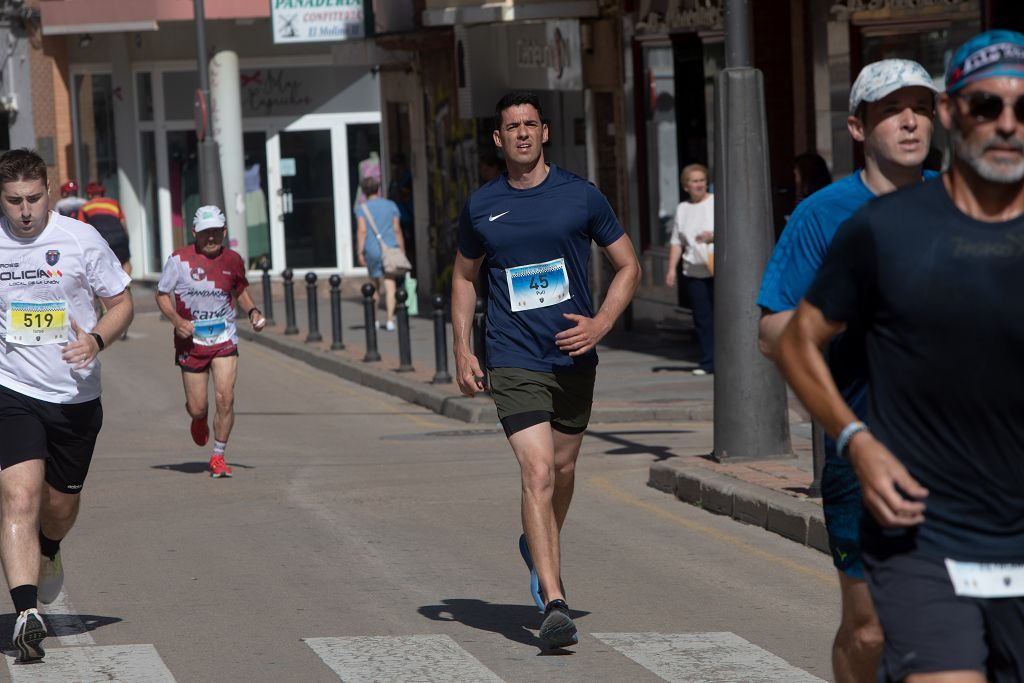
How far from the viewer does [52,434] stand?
24.2 ft

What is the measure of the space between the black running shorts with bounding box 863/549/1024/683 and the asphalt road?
104 inches

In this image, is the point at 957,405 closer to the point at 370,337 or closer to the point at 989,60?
the point at 989,60

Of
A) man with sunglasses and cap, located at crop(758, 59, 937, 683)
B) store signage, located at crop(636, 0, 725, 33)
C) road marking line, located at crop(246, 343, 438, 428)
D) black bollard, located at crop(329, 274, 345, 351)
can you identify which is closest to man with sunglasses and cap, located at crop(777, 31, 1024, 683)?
man with sunglasses and cap, located at crop(758, 59, 937, 683)

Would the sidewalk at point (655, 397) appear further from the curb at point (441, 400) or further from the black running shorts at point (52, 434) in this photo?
the black running shorts at point (52, 434)

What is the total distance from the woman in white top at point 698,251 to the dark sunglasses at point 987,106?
1318cm

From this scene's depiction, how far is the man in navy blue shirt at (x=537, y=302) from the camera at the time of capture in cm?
729

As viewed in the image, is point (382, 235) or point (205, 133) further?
point (205, 133)

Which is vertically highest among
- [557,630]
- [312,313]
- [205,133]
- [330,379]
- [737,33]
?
[737,33]

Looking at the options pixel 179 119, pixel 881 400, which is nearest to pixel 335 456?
pixel 881 400

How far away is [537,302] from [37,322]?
194cm

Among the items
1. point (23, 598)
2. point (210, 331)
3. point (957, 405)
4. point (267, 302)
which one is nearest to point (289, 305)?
point (267, 302)

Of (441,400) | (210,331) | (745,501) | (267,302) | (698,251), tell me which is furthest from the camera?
(267,302)

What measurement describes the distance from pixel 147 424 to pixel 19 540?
30.1 ft

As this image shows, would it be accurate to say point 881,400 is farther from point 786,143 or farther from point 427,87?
point 427,87
